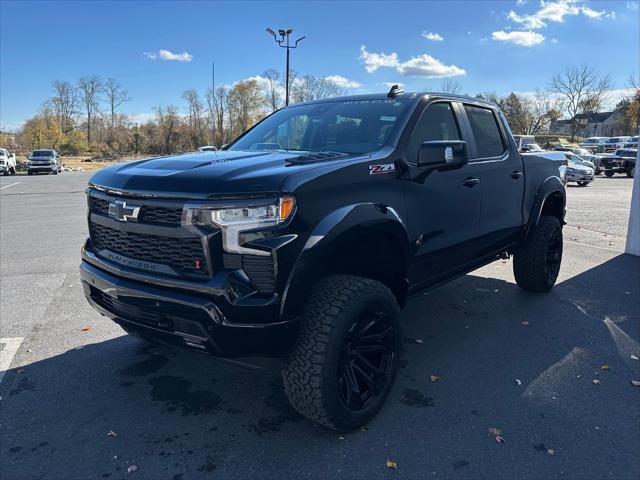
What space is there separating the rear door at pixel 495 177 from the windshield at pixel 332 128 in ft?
3.04

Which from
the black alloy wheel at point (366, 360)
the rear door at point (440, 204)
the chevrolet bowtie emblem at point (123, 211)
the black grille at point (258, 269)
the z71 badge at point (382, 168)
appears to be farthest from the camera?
the rear door at point (440, 204)

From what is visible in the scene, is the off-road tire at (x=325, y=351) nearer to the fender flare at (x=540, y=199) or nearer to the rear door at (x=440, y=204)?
the rear door at (x=440, y=204)

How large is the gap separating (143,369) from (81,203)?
12.2m

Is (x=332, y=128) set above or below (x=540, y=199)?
above

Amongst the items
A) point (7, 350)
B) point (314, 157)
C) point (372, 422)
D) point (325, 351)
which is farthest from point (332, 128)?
point (7, 350)

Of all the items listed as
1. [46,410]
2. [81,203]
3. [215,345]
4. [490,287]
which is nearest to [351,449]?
[215,345]

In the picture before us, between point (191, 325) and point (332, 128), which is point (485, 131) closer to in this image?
point (332, 128)

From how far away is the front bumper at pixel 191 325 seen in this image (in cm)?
242

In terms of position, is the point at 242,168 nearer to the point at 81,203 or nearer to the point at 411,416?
the point at 411,416

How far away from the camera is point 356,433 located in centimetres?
285

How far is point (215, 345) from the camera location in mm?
2457

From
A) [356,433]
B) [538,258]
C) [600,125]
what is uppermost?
[600,125]

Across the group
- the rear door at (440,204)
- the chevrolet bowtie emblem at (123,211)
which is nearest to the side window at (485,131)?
the rear door at (440,204)

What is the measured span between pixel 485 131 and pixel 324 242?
2547 mm
